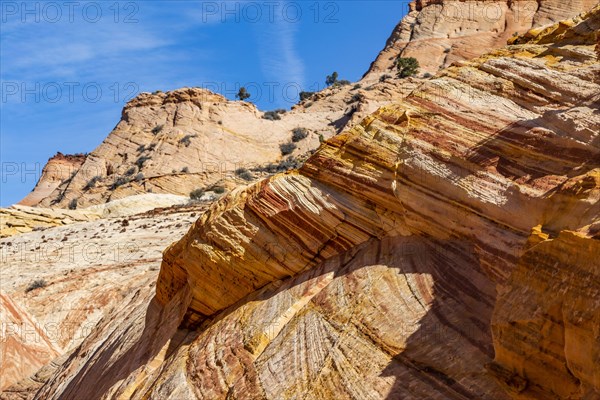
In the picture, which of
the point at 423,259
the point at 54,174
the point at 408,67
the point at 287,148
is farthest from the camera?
the point at 54,174

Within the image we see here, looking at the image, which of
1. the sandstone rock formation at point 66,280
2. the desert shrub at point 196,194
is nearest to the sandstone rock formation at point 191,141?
the desert shrub at point 196,194

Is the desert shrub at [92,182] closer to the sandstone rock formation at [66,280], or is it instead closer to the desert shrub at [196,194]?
the desert shrub at [196,194]

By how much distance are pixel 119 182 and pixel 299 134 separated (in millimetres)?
15055

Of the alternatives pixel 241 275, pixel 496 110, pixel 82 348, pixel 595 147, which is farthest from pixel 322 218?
pixel 82 348

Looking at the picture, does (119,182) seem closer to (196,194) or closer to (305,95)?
(196,194)

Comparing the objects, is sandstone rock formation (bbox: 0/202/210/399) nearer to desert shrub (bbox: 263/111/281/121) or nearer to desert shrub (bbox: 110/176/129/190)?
desert shrub (bbox: 110/176/129/190)

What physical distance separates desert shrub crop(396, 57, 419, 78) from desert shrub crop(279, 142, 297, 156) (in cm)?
1537

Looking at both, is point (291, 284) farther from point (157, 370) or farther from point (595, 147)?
point (595, 147)

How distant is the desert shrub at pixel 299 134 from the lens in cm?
6325

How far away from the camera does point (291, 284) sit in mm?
9719

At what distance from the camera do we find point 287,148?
2426 inches

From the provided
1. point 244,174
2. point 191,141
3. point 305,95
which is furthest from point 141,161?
point 305,95

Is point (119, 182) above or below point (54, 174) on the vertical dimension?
below

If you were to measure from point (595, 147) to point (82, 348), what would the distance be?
1072 centimetres
